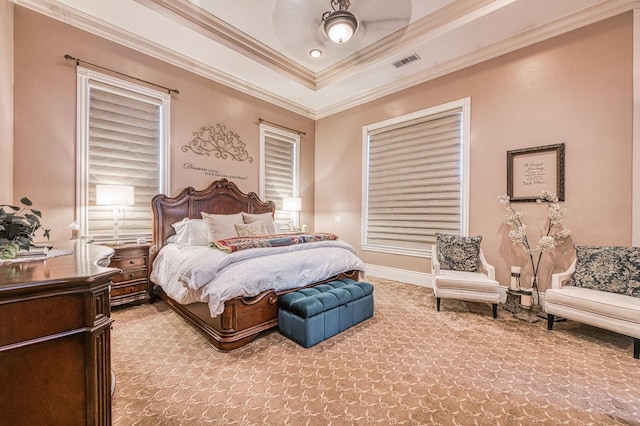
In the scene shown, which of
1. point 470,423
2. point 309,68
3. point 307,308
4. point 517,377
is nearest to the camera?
point 470,423

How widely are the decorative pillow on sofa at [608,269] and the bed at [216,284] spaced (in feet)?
7.72

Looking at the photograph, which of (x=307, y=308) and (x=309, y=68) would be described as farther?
(x=309, y=68)

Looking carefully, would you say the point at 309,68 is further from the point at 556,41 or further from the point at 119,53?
the point at 556,41

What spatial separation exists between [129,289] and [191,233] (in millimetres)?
967

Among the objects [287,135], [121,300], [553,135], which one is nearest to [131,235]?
[121,300]

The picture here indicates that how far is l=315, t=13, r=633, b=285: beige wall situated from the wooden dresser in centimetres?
427

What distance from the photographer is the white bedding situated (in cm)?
236

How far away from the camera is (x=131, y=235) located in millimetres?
3723

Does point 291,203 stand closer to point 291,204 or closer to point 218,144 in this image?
point 291,204

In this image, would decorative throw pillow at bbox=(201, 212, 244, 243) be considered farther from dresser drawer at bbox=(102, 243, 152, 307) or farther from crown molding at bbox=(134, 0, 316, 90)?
crown molding at bbox=(134, 0, 316, 90)

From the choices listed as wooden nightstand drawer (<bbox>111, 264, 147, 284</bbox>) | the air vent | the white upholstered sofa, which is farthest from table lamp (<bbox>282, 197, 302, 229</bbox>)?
the white upholstered sofa

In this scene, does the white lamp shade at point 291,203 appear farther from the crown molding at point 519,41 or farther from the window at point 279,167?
the crown molding at point 519,41

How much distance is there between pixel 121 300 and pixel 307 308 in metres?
2.46

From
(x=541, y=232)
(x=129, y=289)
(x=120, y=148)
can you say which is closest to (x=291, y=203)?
(x=120, y=148)
